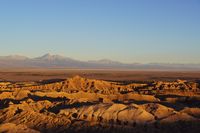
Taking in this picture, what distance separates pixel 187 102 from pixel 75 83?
18.9m

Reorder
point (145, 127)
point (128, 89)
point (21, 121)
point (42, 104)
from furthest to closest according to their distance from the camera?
point (128, 89) < point (42, 104) < point (21, 121) < point (145, 127)

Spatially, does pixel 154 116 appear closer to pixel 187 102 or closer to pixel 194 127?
pixel 194 127

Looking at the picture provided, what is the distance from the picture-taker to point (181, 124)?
28.4 metres

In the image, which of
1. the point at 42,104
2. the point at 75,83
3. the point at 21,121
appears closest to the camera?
the point at 21,121

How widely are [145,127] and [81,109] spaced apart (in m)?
4.81

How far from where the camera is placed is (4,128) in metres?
25.7

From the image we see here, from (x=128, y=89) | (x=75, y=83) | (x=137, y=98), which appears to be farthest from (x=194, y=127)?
(x=75, y=83)

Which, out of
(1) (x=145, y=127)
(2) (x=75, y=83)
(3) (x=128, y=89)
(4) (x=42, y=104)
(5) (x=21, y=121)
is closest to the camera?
(1) (x=145, y=127)

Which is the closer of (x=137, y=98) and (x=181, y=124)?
(x=181, y=124)

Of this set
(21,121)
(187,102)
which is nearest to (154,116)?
(21,121)

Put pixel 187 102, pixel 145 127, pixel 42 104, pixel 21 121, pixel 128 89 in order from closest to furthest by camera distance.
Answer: pixel 145 127 → pixel 21 121 → pixel 42 104 → pixel 187 102 → pixel 128 89

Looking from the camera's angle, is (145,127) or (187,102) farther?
(187,102)

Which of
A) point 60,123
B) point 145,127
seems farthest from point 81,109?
point 145,127

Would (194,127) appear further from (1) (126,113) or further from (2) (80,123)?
(2) (80,123)
